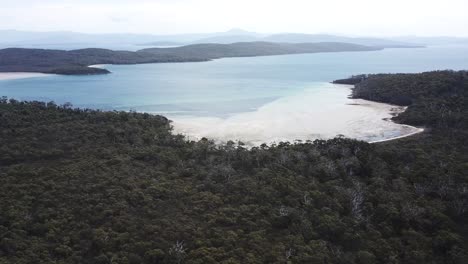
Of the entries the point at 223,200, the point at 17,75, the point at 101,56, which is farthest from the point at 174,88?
the point at 101,56

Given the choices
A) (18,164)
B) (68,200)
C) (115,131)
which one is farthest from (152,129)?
(68,200)

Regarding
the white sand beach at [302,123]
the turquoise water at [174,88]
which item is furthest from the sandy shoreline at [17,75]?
the white sand beach at [302,123]

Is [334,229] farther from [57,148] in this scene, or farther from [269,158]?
[57,148]

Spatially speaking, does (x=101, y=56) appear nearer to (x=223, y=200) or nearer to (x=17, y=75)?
(x=17, y=75)

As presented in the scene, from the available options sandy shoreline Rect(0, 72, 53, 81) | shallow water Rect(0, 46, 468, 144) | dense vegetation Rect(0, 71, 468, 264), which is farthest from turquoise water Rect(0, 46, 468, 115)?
dense vegetation Rect(0, 71, 468, 264)

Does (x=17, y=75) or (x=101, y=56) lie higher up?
(x=101, y=56)

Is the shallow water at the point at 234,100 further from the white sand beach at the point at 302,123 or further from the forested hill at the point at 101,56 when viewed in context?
the forested hill at the point at 101,56

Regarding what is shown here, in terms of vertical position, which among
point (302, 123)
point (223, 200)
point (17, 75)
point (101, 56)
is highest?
point (101, 56)

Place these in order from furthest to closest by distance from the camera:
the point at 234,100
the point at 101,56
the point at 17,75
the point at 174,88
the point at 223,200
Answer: the point at 101,56 < the point at 17,75 < the point at 174,88 < the point at 234,100 < the point at 223,200
